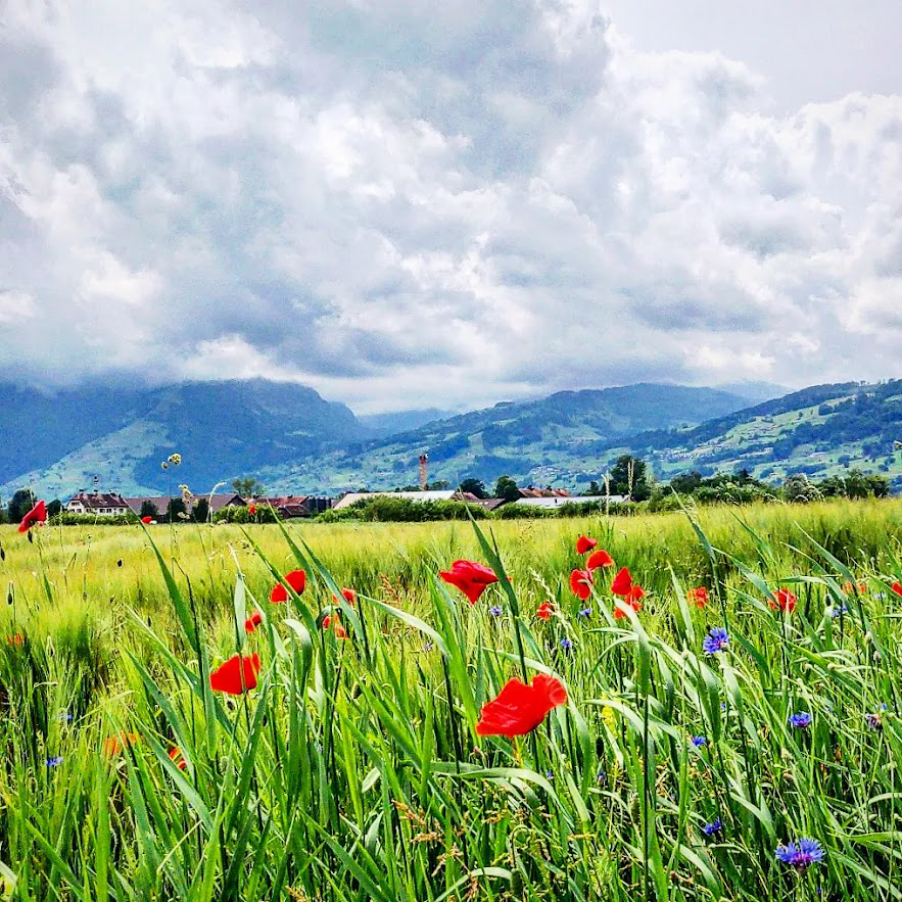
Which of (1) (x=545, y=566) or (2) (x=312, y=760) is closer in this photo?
(2) (x=312, y=760)

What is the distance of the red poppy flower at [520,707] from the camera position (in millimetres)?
818

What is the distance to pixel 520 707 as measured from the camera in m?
0.83

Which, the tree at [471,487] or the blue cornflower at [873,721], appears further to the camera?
the tree at [471,487]

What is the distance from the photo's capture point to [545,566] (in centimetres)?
388

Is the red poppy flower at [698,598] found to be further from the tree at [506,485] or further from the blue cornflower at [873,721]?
the tree at [506,485]

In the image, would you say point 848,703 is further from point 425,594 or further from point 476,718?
point 425,594

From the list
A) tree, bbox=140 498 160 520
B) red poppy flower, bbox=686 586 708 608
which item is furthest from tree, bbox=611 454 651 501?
tree, bbox=140 498 160 520

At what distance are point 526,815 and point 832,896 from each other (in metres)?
0.56

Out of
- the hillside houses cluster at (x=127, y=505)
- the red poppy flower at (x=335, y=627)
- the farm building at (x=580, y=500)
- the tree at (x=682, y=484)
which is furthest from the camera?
the farm building at (x=580, y=500)

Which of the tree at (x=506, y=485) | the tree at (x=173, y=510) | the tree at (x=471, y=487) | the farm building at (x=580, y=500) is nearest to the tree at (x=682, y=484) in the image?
the farm building at (x=580, y=500)

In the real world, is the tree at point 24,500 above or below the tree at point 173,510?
above

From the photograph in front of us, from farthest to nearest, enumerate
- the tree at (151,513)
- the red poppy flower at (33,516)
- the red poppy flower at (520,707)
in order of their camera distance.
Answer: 1. the tree at (151,513)
2. the red poppy flower at (33,516)
3. the red poppy flower at (520,707)

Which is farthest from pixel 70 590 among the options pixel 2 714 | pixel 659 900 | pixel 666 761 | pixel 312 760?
pixel 659 900

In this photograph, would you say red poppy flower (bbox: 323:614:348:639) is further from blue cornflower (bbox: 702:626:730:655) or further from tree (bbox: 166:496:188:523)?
tree (bbox: 166:496:188:523)
